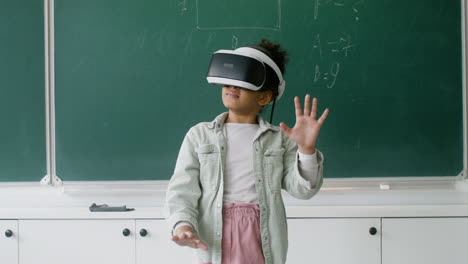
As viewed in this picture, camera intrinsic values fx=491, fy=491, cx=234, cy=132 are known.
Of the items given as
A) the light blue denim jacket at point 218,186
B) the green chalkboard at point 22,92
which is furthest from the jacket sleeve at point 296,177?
the green chalkboard at point 22,92

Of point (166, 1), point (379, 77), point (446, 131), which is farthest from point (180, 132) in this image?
point (446, 131)

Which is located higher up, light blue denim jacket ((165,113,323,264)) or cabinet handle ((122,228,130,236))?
light blue denim jacket ((165,113,323,264))

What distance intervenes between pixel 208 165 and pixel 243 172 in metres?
0.12

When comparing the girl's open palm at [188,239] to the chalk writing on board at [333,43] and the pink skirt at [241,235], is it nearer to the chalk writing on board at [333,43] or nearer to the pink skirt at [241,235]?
the pink skirt at [241,235]

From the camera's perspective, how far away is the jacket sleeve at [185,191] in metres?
1.50

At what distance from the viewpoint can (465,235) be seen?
232cm

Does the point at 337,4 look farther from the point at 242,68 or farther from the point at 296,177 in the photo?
the point at 296,177

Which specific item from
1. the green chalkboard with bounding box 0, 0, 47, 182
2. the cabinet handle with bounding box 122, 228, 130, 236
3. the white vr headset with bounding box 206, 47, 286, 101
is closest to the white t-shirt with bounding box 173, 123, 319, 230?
the white vr headset with bounding box 206, 47, 286, 101

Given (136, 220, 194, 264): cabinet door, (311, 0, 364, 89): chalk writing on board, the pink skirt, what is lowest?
(136, 220, 194, 264): cabinet door

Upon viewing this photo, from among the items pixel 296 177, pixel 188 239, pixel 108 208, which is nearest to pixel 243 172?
pixel 296 177

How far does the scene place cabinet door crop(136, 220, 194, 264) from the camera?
2369 mm

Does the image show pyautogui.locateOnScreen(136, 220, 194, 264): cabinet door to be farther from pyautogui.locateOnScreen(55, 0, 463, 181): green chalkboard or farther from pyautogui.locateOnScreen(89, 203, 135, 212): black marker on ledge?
pyautogui.locateOnScreen(55, 0, 463, 181): green chalkboard

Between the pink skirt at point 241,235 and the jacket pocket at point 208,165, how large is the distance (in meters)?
0.08

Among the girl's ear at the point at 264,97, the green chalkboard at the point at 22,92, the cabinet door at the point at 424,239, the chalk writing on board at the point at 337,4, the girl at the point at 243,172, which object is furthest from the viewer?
the green chalkboard at the point at 22,92
